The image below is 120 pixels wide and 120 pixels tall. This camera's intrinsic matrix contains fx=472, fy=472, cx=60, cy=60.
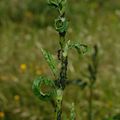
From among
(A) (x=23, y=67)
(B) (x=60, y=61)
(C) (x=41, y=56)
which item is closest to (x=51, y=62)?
(B) (x=60, y=61)

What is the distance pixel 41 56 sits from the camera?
546cm

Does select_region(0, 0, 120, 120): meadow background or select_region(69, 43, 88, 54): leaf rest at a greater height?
select_region(0, 0, 120, 120): meadow background

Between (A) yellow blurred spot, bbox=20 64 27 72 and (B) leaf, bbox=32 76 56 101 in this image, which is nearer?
(B) leaf, bbox=32 76 56 101

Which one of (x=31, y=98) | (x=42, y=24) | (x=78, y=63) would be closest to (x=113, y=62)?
(x=78, y=63)

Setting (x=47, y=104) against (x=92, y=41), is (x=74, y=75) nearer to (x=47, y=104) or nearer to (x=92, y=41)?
(x=47, y=104)

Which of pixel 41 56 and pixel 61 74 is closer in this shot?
pixel 61 74

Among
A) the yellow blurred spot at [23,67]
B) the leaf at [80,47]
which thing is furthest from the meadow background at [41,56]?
the leaf at [80,47]

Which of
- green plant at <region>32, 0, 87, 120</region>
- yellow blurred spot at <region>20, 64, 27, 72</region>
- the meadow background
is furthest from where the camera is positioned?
yellow blurred spot at <region>20, 64, 27, 72</region>

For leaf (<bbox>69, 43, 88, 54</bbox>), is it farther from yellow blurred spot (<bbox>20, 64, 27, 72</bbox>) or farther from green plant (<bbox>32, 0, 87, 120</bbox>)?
yellow blurred spot (<bbox>20, 64, 27, 72</bbox>)

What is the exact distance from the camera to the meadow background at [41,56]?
4324 millimetres

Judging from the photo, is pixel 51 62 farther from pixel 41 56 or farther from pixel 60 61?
pixel 41 56

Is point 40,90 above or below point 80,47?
below

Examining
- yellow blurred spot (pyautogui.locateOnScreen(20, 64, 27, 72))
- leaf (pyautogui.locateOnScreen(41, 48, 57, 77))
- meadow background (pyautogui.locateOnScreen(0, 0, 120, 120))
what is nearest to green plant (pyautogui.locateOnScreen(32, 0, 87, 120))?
leaf (pyautogui.locateOnScreen(41, 48, 57, 77))

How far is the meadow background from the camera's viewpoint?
4.32m
